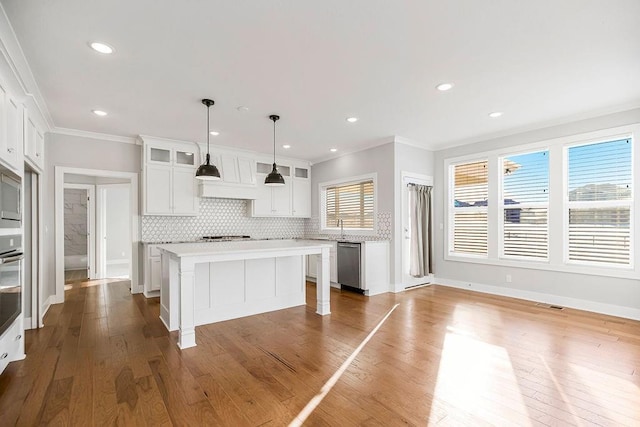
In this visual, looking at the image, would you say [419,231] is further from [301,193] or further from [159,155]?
[159,155]

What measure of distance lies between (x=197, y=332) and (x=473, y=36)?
3750 millimetres

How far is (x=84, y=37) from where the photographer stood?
2.43 metres

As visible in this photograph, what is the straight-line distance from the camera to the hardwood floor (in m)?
2.02

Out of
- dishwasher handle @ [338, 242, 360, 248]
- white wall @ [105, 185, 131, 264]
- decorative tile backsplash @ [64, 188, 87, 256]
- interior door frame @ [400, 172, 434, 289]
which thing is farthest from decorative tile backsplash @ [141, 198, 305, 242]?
decorative tile backsplash @ [64, 188, 87, 256]

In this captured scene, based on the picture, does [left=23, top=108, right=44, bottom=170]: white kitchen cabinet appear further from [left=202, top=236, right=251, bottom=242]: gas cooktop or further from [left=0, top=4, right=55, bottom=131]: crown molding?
[left=202, top=236, right=251, bottom=242]: gas cooktop

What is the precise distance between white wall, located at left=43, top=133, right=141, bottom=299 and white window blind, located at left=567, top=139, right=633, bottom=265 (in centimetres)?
667

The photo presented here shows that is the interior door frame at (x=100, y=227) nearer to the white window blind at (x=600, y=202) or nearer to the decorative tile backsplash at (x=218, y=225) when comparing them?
the decorative tile backsplash at (x=218, y=225)

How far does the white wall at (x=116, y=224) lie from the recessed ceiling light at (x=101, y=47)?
22.4 feet

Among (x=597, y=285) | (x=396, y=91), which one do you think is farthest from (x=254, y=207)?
(x=597, y=285)

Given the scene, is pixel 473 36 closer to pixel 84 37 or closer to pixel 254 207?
pixel 84 37

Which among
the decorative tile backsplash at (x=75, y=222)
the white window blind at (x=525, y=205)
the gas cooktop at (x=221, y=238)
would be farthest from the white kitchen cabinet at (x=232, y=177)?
the decorative tile backsplash at (x=75, y=222)

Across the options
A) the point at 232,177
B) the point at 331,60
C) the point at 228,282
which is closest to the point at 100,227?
the point at 232,177

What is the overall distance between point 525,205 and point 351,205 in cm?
290

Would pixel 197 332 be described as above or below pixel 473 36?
below
